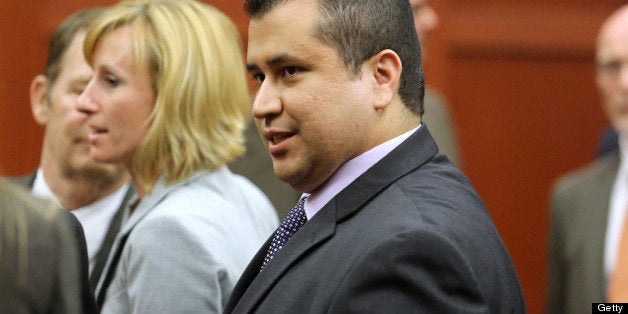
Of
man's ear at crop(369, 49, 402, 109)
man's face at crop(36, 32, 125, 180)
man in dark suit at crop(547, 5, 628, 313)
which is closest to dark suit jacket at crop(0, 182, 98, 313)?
man's ear at crop(369, 49, 402, 109)

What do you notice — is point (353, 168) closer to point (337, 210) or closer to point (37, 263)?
point (337, 210)

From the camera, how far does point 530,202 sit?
5848 mm

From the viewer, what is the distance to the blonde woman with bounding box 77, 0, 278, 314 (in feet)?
9.62

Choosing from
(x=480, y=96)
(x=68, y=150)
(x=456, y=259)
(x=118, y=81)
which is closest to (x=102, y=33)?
(x=118, y=81)

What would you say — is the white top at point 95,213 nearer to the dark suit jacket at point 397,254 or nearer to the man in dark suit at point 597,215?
the dark suit jacket at point 397,254

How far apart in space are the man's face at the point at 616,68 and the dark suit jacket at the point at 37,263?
10.3ft

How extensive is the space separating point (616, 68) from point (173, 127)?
7.39 feet

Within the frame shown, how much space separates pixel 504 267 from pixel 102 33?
1.39m

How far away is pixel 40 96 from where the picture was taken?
13.3 feet

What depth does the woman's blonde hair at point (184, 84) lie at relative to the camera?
3143mm

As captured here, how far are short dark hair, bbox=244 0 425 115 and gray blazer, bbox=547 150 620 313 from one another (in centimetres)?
207

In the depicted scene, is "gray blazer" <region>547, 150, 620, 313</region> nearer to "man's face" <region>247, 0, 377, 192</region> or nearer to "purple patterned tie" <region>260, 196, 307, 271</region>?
"purple patterned tie" <region>260, 196, 307, 271</region>

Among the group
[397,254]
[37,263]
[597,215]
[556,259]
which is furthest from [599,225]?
[37,263]

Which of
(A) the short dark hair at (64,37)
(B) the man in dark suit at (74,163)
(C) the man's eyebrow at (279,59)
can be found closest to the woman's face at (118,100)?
(B) the man in dark suit at (74,163)
